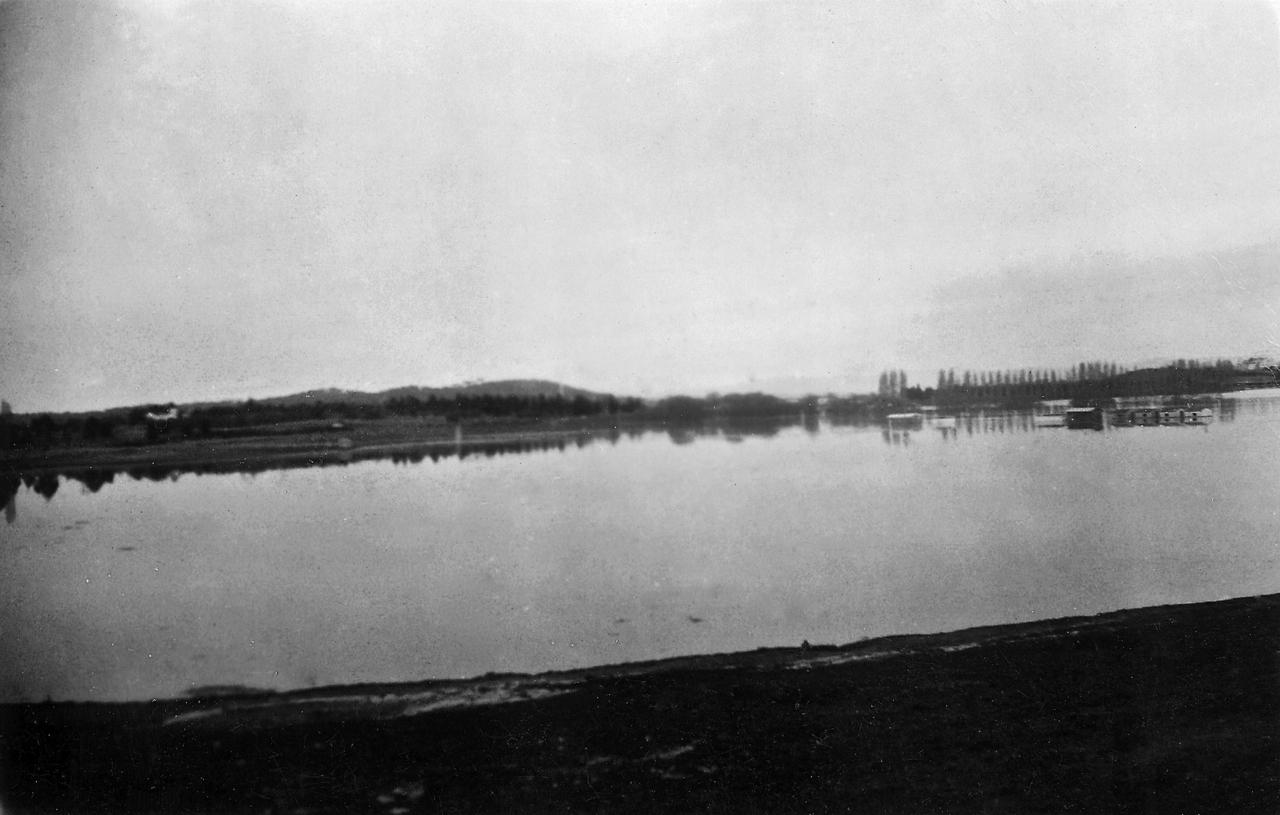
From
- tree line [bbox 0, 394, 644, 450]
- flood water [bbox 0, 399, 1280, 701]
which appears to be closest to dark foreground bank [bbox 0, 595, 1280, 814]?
flood water [bbox 0, 399, 1280, 701]

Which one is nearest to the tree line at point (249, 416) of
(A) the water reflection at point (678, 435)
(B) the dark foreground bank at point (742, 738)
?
(A) the water reflection at point (678, 435)

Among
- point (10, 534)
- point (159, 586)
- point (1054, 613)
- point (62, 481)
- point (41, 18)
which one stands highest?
point (41, 18)

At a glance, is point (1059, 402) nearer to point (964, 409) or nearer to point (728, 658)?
point (964, 409)

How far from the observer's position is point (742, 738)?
2828 millimetres

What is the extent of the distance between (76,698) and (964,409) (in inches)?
246

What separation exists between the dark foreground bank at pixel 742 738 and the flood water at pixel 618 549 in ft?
1.90

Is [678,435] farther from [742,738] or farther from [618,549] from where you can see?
[742,738]

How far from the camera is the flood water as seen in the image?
13.7ft

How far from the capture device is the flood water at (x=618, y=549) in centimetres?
418

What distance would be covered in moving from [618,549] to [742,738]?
2075 millimetres

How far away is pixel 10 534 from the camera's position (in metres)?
3.75

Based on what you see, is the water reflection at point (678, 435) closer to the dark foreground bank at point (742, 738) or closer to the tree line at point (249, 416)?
the tree line at point (249, 416)

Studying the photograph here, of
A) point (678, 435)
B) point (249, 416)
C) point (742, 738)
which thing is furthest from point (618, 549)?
point (249, 416)

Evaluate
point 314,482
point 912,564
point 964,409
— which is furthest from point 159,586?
point 964,409
